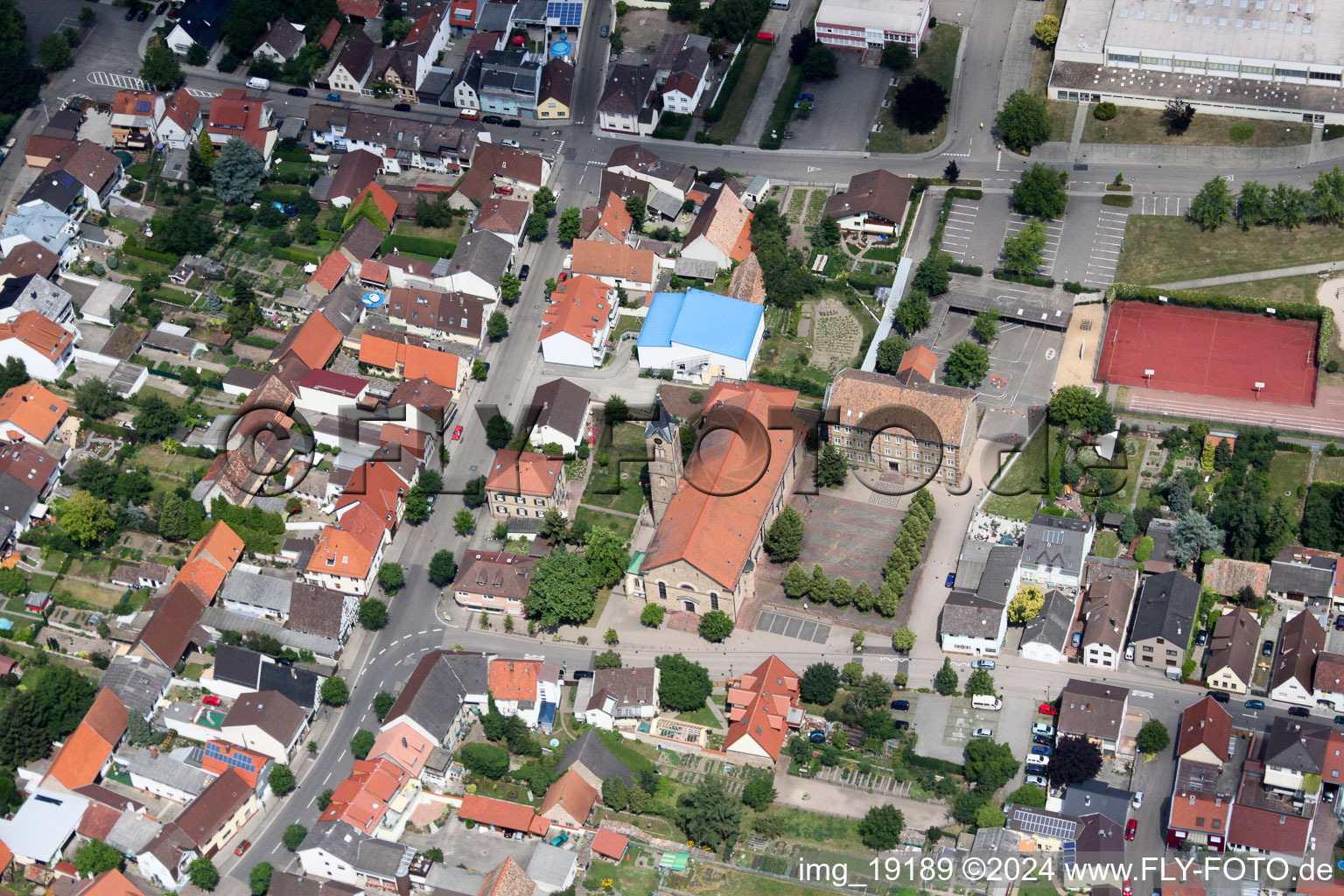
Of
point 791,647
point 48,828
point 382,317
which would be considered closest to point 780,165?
point 382,317

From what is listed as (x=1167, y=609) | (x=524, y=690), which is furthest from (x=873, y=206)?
(x=524, y=690)

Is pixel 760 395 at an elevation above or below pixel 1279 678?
above

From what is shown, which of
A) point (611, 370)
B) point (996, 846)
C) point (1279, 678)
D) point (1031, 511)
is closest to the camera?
point (996, 846)

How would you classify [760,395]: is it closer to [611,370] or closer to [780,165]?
[611,370]

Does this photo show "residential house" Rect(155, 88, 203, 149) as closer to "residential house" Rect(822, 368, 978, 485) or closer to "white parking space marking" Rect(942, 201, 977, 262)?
"residential house" Rect(822, 368, 978, 485)

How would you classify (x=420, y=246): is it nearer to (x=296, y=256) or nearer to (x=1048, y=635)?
(x=296, y=256)
